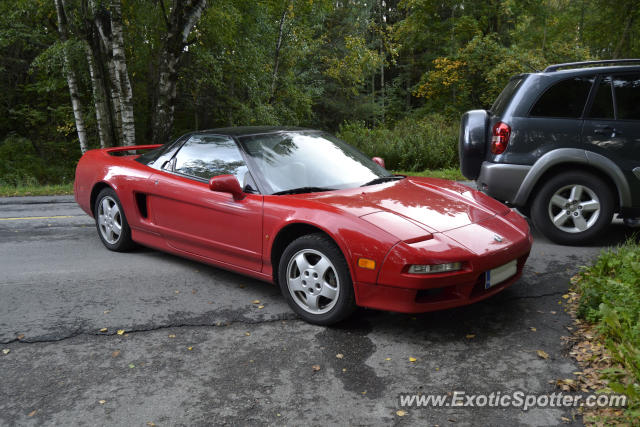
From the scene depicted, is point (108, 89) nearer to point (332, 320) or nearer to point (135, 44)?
point (135, 44)

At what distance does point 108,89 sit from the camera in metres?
17.4

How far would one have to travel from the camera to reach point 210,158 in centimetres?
474

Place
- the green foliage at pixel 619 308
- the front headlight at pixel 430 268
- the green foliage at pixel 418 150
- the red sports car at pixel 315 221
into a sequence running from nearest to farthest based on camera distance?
the green foliage at pixel 619 308 → the front headlight at pixel 430 268 → the red sports car at pixel 315 221 → the green foliage at pixel 418 150

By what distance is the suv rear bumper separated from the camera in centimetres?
567

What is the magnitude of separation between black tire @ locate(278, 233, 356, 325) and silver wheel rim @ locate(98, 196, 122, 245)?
2544mm

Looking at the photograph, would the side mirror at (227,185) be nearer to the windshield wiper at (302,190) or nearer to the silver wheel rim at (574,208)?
the windshield wiper at (302,190)

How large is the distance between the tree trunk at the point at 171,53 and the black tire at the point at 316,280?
9886 mm

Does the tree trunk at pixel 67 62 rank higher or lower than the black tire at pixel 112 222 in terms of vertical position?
higher

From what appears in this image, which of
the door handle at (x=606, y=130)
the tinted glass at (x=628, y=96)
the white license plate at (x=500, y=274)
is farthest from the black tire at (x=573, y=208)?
the white license plate at (x=500, y=274)

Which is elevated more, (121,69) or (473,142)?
(121,69)

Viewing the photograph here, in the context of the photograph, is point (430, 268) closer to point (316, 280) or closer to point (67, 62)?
point (316, 280)

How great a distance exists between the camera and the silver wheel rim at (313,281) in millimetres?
3609

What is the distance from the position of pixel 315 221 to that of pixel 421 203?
36.6 inches

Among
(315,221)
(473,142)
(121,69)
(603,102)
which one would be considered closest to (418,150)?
(473,142)
